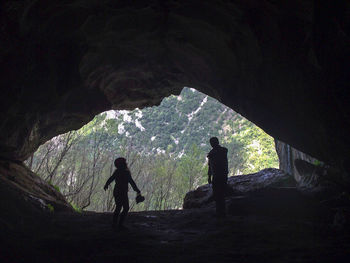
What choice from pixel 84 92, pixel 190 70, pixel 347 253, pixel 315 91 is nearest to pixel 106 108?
pixel 84 92

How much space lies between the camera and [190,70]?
41.6 ft

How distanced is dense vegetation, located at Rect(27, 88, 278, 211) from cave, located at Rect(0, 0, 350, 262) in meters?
5.20

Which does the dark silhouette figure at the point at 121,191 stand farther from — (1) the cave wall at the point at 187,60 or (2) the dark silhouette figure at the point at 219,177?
(1) the cave wall at the point at 187,60

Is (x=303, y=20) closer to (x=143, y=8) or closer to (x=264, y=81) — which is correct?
(x=264, y=81)

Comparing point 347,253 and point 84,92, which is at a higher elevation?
point 84,92

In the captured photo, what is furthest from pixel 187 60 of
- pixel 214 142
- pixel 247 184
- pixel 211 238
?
pixel 211 238

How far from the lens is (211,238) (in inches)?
247

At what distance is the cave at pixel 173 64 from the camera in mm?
6465

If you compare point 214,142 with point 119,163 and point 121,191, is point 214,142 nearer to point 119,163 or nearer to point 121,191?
point 119,163

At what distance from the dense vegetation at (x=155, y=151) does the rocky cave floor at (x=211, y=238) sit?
7.79 meters

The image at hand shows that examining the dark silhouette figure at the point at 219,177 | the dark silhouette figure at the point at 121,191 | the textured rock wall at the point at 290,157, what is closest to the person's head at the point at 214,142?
the dark silhouette figure at the point at 219,177

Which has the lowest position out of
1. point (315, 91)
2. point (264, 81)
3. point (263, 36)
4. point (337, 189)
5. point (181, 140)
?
point (337, 189)

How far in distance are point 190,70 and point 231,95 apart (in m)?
2.42

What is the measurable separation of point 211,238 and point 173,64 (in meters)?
8.60
